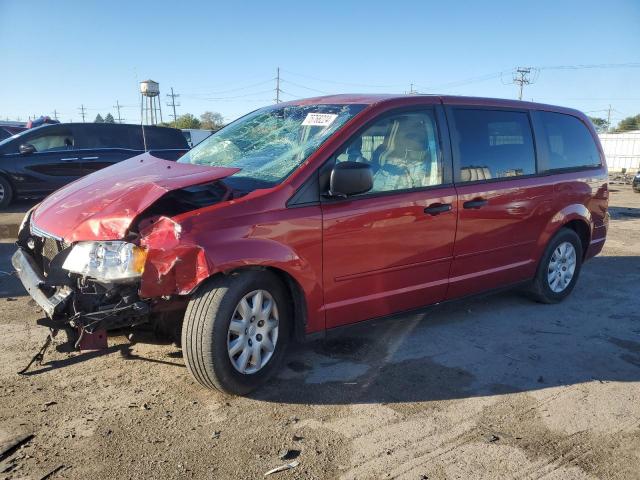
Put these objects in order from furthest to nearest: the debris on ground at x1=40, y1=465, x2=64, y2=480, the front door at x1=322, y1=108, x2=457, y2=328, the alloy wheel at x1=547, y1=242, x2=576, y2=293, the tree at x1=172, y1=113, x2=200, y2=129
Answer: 1. the tree at x1=172, y1=113, x2=200, y2=129
2. the alloy wheel at x1=547, y1=242, x2=576, y2=293
3. the front door at x1=322, y1=108, x2=457, y2=328
4. the debris on ground at x1=40, y1=465, x2=64, y2=480

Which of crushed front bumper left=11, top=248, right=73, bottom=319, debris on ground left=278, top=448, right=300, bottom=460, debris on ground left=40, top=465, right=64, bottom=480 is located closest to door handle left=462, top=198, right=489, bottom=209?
debris on ground left=278, top=448, right=300, bottom=460

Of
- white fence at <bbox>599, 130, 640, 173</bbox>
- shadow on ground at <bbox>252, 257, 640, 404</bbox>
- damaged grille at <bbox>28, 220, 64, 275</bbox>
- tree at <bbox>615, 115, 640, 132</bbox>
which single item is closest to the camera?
damaged grille at <bbox>28, 220, 64, 275</bbox>

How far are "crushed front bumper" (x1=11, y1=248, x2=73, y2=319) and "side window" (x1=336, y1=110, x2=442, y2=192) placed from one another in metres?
1.87

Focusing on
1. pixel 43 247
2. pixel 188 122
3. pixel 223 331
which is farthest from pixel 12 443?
pixel 188 122

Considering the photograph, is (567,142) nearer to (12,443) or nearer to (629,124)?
(12,443)

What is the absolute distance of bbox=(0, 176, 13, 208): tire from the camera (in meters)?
10.1

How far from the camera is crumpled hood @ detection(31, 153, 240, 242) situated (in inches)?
116

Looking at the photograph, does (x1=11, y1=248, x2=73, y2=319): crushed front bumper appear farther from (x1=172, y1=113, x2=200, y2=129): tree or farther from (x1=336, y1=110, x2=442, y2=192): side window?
(x1=172, y1=113, x2=200, y2=129): tree

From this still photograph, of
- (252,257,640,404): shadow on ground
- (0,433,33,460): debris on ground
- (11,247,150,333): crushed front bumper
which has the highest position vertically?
(11,247,150,333): crushed front bumper

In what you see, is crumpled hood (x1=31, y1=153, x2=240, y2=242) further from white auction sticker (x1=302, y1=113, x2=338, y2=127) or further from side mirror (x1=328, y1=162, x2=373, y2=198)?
white auction sticker (x1=302, y1=113, x2=338, y2=127)

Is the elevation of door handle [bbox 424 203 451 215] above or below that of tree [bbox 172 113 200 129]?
below

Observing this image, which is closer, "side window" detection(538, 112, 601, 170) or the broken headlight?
the broken headlight

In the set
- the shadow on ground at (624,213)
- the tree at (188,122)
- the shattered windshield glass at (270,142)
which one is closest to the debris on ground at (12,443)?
the shattered windshield glass at (270,142)

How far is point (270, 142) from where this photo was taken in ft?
12.6
